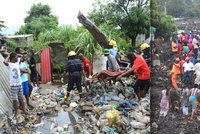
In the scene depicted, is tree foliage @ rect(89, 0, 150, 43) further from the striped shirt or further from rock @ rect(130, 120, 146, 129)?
the striped shirt

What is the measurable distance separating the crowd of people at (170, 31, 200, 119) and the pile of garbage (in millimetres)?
1818

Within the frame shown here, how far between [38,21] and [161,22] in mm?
21905

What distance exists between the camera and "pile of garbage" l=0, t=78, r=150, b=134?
6730mm

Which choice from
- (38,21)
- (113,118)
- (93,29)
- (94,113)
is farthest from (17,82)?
(38,21)

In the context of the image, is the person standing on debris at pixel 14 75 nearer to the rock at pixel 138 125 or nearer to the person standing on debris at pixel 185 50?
the rock at pixel 138 125

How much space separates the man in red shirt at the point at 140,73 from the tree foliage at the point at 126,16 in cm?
1352

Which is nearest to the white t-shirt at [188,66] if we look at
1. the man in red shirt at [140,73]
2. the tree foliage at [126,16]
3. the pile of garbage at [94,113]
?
the pile of garbage at [94,113]

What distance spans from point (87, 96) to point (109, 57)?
A: 128 centimetres

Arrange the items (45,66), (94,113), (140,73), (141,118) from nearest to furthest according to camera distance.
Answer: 1. (141,118)
2. (140,73)
3. (94,113)
4. (45,66)

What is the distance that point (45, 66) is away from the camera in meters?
14.0

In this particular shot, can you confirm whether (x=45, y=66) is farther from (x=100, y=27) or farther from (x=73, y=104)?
(x=73, y=104)

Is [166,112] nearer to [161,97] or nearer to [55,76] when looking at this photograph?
[161,97]

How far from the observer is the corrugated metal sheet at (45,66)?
13.8 meters

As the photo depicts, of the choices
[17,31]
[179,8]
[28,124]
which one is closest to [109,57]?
[28,124]
